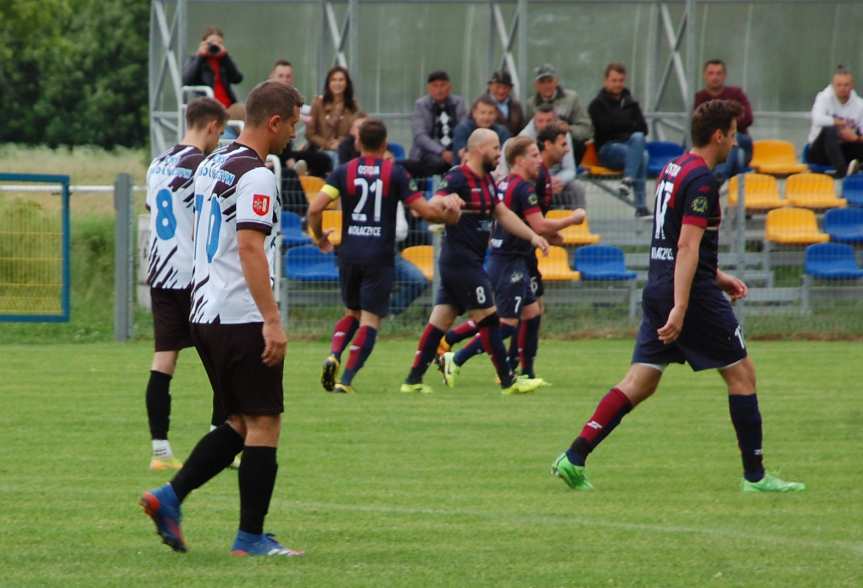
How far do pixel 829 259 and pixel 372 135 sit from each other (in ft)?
25.8

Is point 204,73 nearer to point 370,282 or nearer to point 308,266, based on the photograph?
point 308,266

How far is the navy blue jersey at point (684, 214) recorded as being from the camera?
27.0 feet

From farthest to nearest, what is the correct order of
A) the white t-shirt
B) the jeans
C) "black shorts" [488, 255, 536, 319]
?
the jeans, "black shorts" [488, 255, 536, 319], the white t-shirt

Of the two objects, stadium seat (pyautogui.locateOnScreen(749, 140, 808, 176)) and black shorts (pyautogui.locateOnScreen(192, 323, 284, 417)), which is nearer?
black shorts (pyautogui.locateOnScreen(192, 323, 284, 417))

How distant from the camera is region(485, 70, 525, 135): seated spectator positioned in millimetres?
19547

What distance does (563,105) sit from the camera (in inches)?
799

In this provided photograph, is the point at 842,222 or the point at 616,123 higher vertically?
the point at 616,123

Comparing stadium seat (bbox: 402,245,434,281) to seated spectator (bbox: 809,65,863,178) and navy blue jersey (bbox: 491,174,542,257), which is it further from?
seated spectator (bbox: 809,65,863,178)

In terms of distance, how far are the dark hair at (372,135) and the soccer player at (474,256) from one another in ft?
1.95

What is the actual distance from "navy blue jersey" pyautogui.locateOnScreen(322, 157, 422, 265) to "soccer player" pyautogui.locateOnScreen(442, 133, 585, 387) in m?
0.84

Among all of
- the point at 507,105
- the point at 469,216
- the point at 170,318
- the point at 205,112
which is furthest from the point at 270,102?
the point at 507,105

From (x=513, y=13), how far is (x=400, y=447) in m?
13.8

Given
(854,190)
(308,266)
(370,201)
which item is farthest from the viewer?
(854,190)

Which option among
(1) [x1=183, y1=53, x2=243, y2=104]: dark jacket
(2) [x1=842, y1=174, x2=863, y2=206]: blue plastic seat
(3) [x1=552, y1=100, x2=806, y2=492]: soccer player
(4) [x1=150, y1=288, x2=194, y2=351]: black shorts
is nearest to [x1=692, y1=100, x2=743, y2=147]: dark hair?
(3) [x1=552, y1=100, x2=806, y2=492]: soccer player
